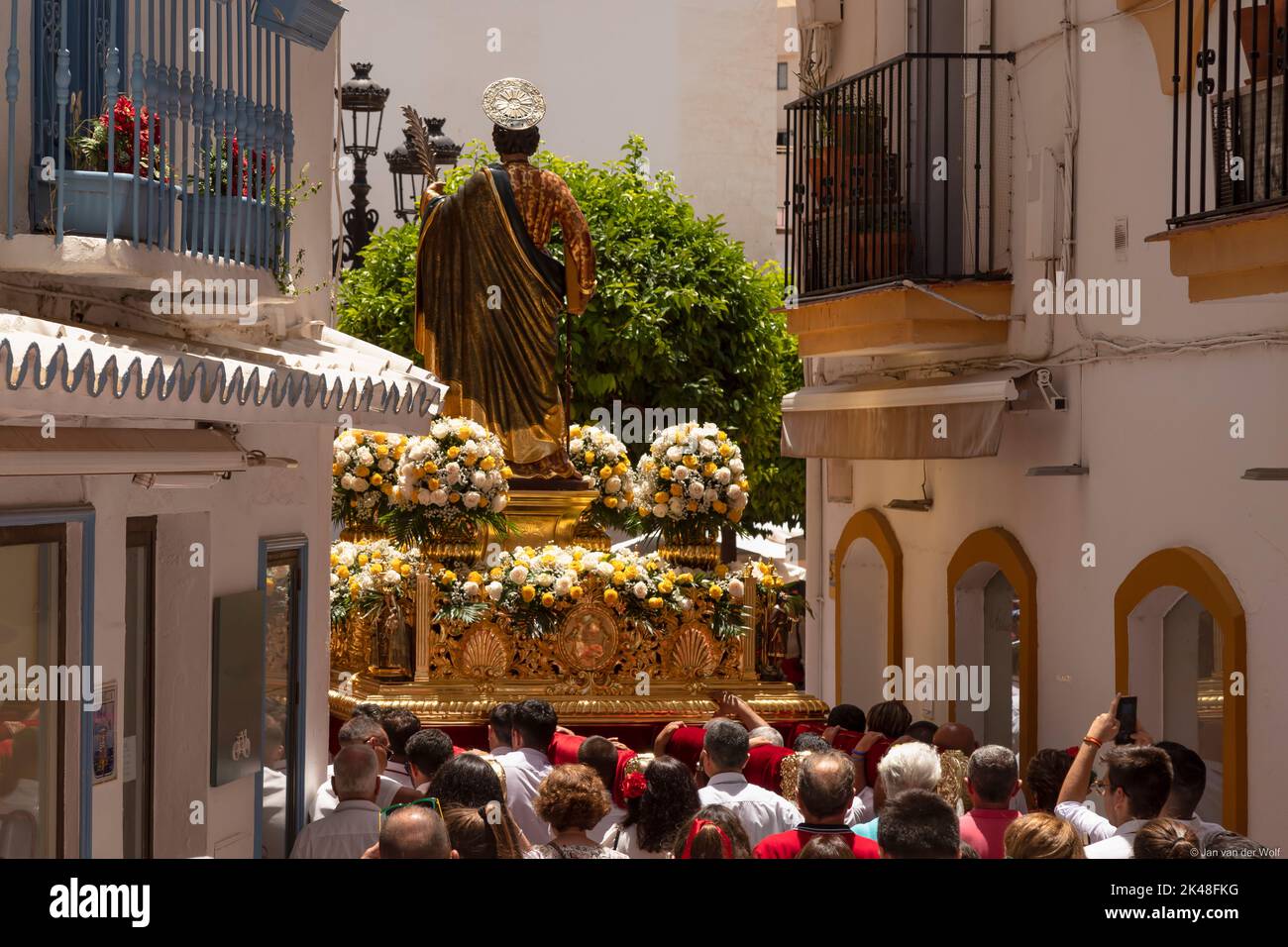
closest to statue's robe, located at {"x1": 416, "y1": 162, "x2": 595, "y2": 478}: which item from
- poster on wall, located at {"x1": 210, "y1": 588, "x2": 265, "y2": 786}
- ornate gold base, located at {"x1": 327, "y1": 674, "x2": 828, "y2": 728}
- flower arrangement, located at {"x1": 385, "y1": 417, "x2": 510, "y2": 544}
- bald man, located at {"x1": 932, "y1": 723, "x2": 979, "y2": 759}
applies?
flower arrangement, located at {"x1": 385, "y1": 417, "x2": 510, "y2": 544}

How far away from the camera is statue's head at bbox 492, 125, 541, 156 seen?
12.3m

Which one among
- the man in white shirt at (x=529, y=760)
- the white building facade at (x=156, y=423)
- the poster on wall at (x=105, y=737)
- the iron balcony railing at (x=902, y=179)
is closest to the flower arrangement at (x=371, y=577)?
the white building facade at (x=156, y=423)

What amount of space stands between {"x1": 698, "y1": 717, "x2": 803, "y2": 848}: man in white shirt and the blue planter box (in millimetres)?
2566

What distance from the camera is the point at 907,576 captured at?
14.2 m

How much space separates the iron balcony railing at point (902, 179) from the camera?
12.3 metres

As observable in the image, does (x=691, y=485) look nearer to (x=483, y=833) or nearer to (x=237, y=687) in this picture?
(x=237, y=687)

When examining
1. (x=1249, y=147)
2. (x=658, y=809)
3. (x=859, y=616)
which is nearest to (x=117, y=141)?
(x=658, y=809)

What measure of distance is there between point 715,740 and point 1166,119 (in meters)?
5.01

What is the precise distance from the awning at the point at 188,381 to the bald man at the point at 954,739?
254cm

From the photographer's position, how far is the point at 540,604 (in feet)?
35.3

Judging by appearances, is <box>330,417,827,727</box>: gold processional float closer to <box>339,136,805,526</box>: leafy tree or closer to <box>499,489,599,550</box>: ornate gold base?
<box>499,489,599,550</box>: ornate gold base

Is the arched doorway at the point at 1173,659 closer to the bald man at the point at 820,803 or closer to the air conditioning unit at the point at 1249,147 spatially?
the air conditioning unit at the point at 1249,147
